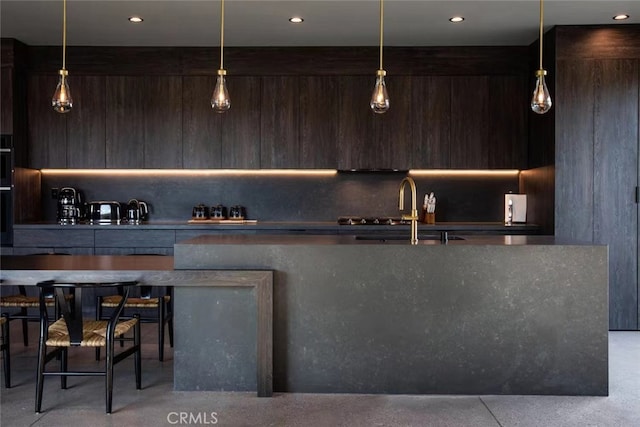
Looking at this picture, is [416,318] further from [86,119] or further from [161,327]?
[86,119]

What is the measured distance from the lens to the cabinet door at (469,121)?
21.4ft

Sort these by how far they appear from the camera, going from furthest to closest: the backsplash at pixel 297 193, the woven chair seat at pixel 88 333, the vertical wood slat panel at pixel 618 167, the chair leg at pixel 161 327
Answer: the backsplash at pixel 297 193 < the vertical wood slat panel at pixel 618 167 < the chair leg at pixel 161 327 < the woven chair seat at pixel 88 333

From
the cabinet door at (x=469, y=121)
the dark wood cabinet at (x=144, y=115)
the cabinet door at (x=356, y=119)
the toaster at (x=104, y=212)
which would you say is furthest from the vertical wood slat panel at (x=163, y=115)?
the cabinet door at (x=469, y=121)

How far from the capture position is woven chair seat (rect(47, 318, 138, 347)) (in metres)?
3.46

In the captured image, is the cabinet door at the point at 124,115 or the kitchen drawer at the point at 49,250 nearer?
the kitchen drawer at the point at 49,250

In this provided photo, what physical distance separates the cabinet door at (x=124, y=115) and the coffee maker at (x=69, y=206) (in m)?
0.58

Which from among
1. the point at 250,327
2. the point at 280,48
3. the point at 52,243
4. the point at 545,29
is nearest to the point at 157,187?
the point at 52,243

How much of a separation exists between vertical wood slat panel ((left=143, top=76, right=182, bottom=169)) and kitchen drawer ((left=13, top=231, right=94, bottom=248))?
970 millimetres

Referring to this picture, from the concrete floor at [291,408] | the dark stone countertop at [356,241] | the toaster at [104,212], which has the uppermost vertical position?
the toaster at [104,212]

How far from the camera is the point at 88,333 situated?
3574 mm

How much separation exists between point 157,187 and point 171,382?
3.30 m

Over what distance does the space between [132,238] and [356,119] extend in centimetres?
257

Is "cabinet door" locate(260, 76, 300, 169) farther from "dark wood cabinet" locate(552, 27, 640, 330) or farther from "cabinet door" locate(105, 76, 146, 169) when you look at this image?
"dark wood cabinet" locate(552, 27, 640, 330)

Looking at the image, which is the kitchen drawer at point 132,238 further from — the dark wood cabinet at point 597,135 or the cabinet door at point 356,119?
the dark wood cabinet at point 597,135
